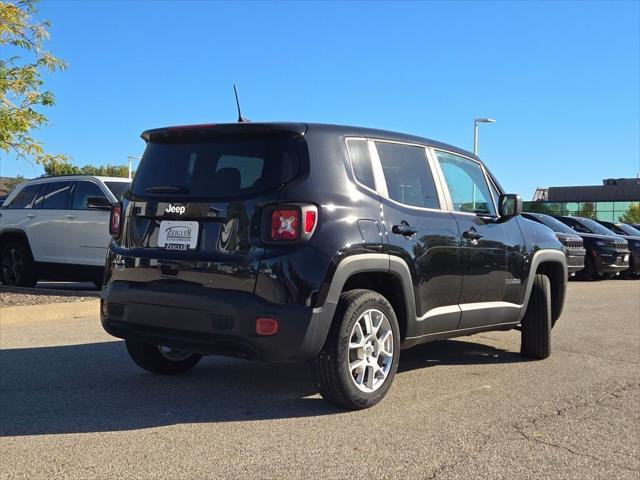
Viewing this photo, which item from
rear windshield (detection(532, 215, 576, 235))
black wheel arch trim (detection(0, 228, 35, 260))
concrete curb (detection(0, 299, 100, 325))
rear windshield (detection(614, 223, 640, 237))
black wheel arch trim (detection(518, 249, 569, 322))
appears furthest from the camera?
rear windshield (detection(614, 223, 640, 237))

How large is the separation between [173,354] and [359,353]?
71.9 inches

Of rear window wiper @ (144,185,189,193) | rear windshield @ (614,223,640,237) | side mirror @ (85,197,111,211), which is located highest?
rear window wiper @ (144,185,189,193)

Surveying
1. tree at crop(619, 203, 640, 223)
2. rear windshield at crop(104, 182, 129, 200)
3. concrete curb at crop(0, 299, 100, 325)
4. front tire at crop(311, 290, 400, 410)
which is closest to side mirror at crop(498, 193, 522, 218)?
front tire at crop(311, 290, 400, 410)

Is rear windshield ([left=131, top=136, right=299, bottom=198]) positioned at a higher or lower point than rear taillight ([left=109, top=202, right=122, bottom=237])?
higher

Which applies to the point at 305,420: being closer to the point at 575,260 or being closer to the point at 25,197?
the point at 25,197

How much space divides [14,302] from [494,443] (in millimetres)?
7204

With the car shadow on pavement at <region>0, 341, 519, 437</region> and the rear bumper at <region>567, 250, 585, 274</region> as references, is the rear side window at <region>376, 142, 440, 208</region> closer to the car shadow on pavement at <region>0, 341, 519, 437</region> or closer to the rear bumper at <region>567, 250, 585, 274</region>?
the car shadow on pavement at <region>0, 341, 519, 437</region>

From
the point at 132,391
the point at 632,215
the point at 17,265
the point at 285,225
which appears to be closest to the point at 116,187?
the point at 17,265

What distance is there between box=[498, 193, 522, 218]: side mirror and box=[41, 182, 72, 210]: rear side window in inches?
286

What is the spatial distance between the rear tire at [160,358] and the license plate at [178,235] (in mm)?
1189

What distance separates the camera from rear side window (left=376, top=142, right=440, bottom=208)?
5.00 meters

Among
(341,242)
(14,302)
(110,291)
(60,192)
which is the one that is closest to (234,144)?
(341,242)

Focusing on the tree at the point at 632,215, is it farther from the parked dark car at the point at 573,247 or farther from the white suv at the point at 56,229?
the white suv at the point at 56,229

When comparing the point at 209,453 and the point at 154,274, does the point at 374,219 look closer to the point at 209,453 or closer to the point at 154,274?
the point at 154,274
